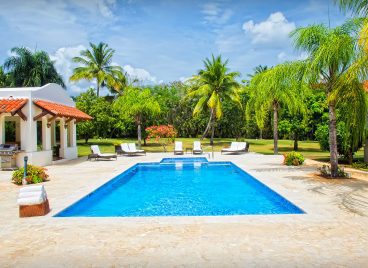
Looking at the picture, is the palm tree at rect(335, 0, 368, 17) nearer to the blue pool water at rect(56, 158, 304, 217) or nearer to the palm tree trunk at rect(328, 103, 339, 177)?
the palm tree trunk at rect(328, 103, 339, 177)

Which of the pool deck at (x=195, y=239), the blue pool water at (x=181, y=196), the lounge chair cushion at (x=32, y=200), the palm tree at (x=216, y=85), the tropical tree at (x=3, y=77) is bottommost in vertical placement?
the blue pool water at (x=181, y=196)

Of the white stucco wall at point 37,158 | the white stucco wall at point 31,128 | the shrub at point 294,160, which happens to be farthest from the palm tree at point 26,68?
the shrub at point 294,160

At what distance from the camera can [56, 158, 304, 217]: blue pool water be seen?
7.77 m

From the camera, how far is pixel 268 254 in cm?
442

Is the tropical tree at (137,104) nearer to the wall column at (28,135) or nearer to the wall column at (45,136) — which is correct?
the wall column at (45,136)

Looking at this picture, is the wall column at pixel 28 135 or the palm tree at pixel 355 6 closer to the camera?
the palm tree at pixel 355 6

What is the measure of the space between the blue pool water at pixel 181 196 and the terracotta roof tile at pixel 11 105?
5187mm

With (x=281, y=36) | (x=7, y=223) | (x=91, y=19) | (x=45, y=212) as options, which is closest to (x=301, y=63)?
(x=281, y=36)

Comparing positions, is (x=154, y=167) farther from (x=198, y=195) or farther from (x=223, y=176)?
(x=198, y=195)

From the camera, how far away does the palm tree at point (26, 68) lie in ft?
110

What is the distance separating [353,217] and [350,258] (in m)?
2.22

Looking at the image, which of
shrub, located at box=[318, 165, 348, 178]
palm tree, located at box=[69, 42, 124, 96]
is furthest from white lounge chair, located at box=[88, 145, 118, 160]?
palm tree, located at box=[69, 42, 124, 96]

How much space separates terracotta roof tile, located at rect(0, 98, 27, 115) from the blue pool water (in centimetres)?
519

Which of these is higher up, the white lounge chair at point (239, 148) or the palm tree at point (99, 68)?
the palm tree at point (99, 68)
